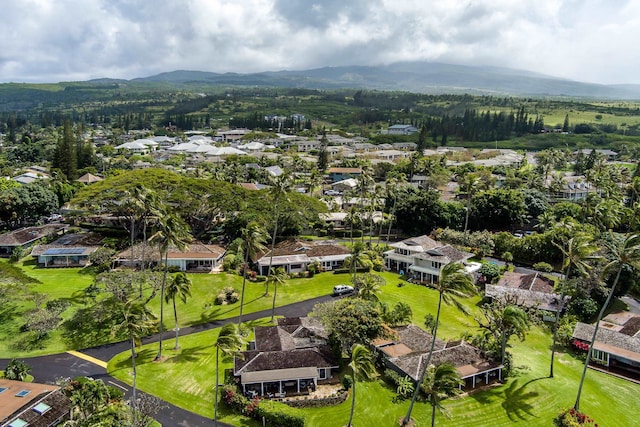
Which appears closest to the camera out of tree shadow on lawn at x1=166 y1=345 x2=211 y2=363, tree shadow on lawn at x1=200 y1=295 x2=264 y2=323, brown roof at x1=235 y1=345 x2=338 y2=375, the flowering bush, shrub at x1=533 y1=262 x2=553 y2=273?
the flowering bush

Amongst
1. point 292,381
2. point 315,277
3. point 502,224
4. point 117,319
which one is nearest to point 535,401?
point 292,381

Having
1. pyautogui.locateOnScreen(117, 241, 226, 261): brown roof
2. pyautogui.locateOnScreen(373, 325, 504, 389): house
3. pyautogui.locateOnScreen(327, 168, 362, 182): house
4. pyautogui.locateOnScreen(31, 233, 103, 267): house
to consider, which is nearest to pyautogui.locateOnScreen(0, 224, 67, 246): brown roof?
pyautogui.locateOnScreen(31, 233, 103, 267): house

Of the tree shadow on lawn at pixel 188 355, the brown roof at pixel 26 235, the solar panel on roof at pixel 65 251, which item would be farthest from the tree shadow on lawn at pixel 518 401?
the brown roof at pixel 26 235

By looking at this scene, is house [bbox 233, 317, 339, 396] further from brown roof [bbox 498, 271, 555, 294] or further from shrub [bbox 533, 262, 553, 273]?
shrub [bbox 533, 262, 553, 273]

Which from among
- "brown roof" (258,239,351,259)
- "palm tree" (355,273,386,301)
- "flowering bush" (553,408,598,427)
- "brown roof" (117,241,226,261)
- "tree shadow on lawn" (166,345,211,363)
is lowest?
"tree shadow on lawn" (166,345,211,363)

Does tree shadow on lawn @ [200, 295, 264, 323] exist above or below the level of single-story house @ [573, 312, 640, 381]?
below

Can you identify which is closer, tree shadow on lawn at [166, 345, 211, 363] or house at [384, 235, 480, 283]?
tree shadow on lawn at [166, 345, 211, 363]

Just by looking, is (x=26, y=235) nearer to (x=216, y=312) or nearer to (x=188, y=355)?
(x=216, y=312)

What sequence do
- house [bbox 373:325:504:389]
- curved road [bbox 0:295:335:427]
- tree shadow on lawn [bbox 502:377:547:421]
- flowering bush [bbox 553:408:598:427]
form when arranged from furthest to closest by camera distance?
house [bbox 373:325:504:389] < tree shadow on lawn [bbox 502:377:547:421] < curved road [bbox 0:295:335:427] < flowering bush [bbox 553:408:598:427]
